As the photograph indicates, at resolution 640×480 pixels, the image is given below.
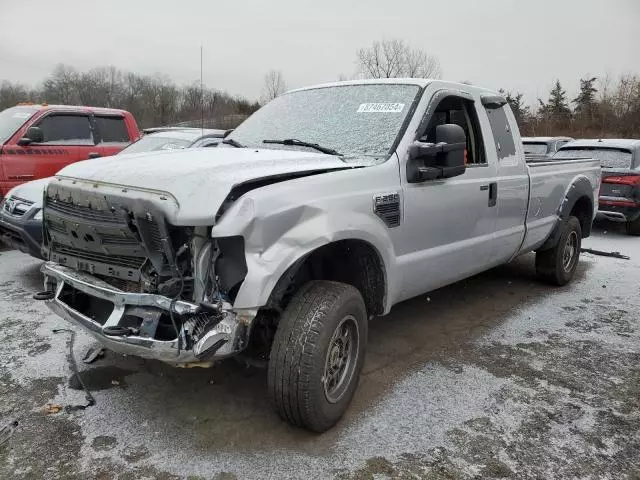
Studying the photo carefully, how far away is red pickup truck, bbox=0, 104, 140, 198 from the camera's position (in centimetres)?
744

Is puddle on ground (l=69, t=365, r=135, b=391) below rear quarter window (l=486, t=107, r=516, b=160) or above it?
below

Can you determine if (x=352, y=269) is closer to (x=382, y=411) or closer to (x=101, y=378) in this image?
(x=382, y=411)

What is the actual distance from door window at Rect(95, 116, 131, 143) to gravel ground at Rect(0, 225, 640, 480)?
14.5 ft

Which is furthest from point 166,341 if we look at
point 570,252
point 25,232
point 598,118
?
point 598,118

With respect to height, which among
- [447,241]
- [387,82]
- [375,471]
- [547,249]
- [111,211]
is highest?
[387,82]

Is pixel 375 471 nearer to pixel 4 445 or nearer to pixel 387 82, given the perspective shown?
pixel 4 445

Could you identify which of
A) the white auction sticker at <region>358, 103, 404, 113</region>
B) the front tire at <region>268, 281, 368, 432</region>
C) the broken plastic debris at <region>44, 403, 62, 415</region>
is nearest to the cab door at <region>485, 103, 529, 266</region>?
the white auction sticker at <region>358, 103, 404, 113</region>

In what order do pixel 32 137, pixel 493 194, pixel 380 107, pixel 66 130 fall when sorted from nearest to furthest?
pixel 380 107, pixel 493 194, pixel 32 137, pixel 66 130

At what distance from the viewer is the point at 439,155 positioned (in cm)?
360

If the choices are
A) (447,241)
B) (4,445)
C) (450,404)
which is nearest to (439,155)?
(447,241)

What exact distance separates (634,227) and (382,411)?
322 inches

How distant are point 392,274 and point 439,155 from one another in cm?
86

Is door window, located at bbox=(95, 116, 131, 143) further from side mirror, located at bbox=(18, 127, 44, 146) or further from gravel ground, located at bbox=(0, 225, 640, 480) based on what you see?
gravel ground, located at bbox=(0, 225, 640, 480)

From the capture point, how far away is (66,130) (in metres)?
8.16
